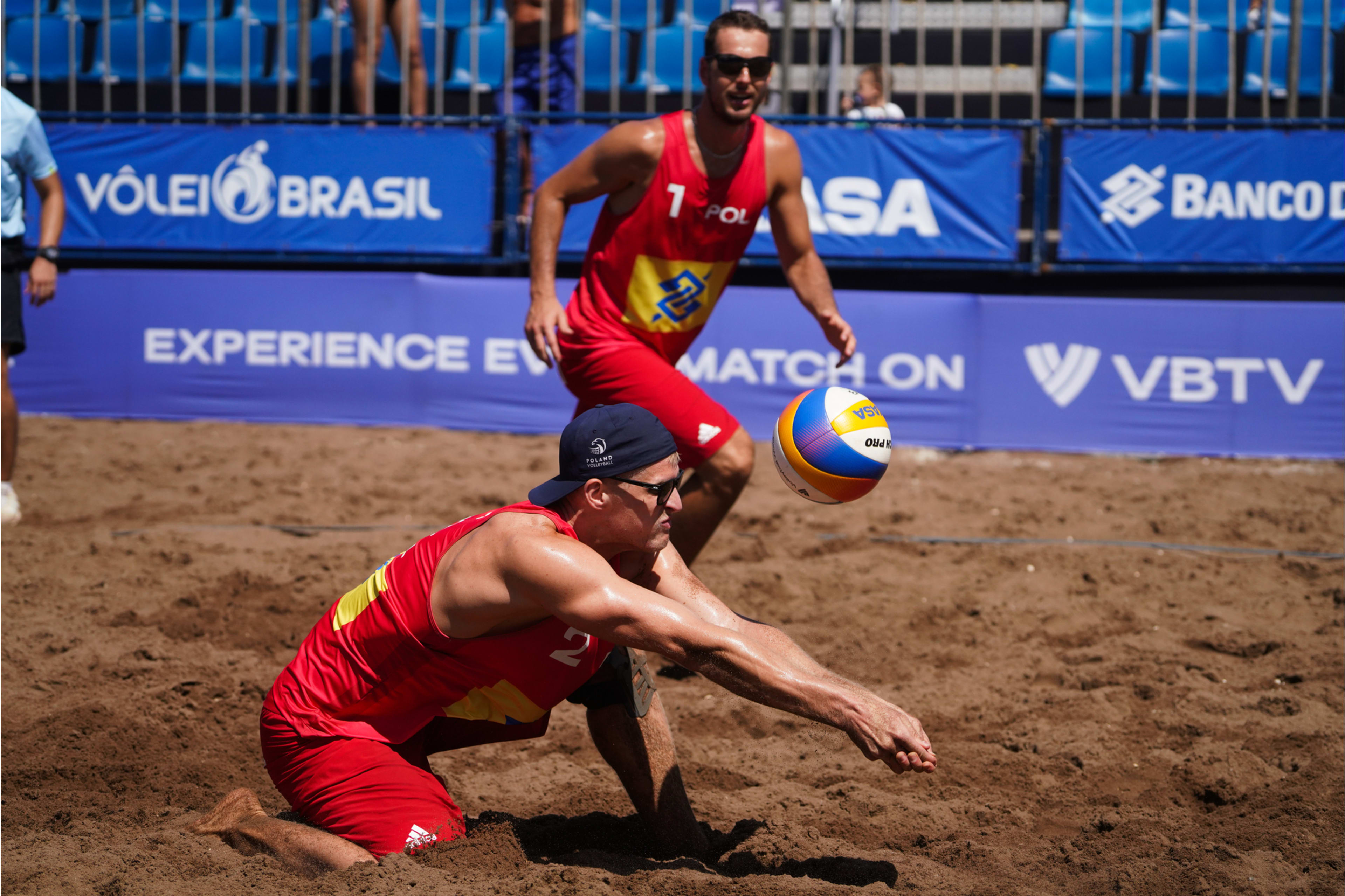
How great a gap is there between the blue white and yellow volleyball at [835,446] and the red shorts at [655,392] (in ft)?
1.58

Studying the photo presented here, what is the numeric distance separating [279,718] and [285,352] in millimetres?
6313

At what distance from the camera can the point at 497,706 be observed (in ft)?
9.76

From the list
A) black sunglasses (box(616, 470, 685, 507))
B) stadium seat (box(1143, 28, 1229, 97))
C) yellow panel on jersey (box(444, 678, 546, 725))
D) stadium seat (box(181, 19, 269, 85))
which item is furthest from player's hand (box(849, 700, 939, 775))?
stadium seat (box(181, 19, 269, 85))

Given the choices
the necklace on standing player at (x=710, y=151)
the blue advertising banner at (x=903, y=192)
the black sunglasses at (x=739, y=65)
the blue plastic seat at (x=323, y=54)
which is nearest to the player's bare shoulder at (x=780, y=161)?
the necklace on standing player at (x=710, y=151)

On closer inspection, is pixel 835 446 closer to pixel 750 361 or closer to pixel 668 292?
pixel 668 292

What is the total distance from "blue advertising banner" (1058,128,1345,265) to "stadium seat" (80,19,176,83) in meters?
7.62

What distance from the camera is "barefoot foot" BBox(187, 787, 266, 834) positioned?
115 inches

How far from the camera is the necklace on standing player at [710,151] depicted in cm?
444

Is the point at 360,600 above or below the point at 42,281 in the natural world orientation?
below

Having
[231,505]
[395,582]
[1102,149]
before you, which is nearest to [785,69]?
[1102,149]

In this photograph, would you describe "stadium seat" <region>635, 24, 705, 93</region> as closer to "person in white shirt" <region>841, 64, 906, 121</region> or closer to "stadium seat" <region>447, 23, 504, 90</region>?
"stadium seat" <region>447, 23, 504, 90</region>

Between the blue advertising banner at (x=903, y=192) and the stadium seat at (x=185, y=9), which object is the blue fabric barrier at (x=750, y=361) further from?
the stadium seat at (x=185, y=9)

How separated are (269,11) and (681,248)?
27.6 feet

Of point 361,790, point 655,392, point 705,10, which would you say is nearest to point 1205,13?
point 705,10
